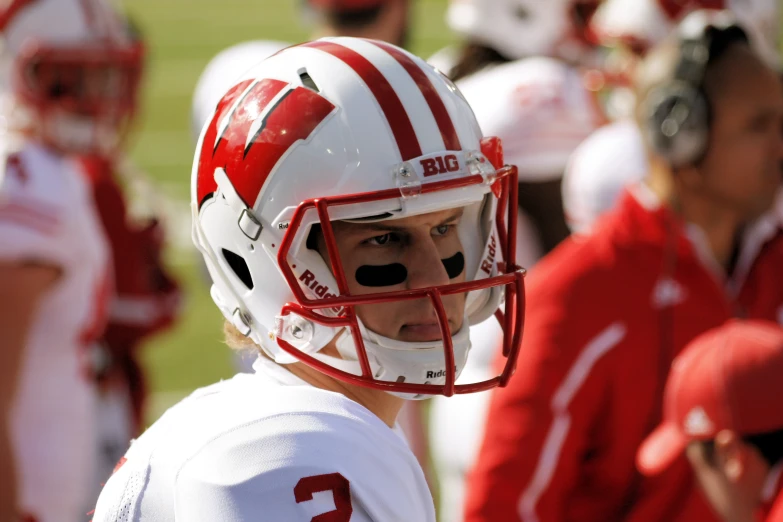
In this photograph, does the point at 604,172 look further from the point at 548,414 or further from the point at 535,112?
the point at 548,414

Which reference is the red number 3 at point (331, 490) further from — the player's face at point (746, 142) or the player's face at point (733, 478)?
the player's face at point (746, 142)

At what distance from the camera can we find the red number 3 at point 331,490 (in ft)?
5.22

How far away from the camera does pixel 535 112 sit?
415 cm

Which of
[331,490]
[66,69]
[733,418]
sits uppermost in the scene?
[66,69]

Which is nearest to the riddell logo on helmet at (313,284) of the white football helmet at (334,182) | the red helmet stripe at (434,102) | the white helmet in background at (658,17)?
the white football helmet at (334,182)

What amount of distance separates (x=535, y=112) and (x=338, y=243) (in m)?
2.34

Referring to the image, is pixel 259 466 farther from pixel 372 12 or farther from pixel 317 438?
pixel 372 12

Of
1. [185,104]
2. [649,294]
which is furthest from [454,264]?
[185,104]

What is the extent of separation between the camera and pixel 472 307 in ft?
6.98

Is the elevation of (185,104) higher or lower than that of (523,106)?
lower

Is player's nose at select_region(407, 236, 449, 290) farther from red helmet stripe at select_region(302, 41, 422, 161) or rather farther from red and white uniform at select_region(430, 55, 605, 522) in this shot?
red and white uniform at select_region(430, 55, 605, 522)

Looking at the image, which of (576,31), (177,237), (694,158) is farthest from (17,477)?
(177,237)

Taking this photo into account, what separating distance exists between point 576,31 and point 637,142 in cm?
126

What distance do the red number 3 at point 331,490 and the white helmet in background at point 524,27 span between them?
343cm
